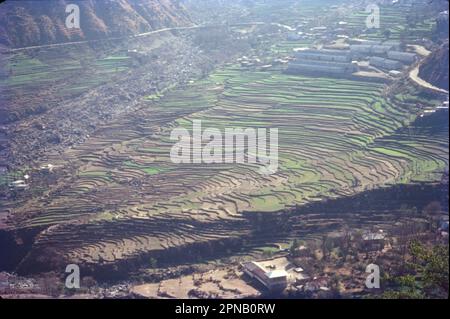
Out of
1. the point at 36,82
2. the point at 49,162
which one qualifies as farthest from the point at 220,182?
the point at 36,82

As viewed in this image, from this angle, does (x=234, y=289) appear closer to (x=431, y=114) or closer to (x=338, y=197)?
(x=338, y=197)

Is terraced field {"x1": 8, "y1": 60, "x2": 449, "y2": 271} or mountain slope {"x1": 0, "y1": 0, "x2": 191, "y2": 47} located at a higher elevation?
mountain slope {"x1": 0, "y1": 0, "x2": 191, "y2": 47}

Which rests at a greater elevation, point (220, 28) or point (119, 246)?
point (220, 28)

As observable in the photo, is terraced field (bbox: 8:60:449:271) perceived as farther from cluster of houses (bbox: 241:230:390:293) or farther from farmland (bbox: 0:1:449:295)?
cluster of houses (bbox: 241:230:390:293)

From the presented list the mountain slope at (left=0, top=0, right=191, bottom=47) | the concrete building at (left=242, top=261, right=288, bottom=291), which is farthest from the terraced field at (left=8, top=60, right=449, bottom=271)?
the mountain slope at (left=0, top=0, right=191, bottom=47)

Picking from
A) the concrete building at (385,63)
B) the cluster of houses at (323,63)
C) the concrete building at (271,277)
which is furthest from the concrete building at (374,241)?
the cluster of houses at (323,63)

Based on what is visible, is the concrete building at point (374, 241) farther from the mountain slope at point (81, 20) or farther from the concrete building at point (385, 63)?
the mountain slope at point (81, 20)

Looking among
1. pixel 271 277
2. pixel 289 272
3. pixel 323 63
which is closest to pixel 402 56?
pixel 323 63
